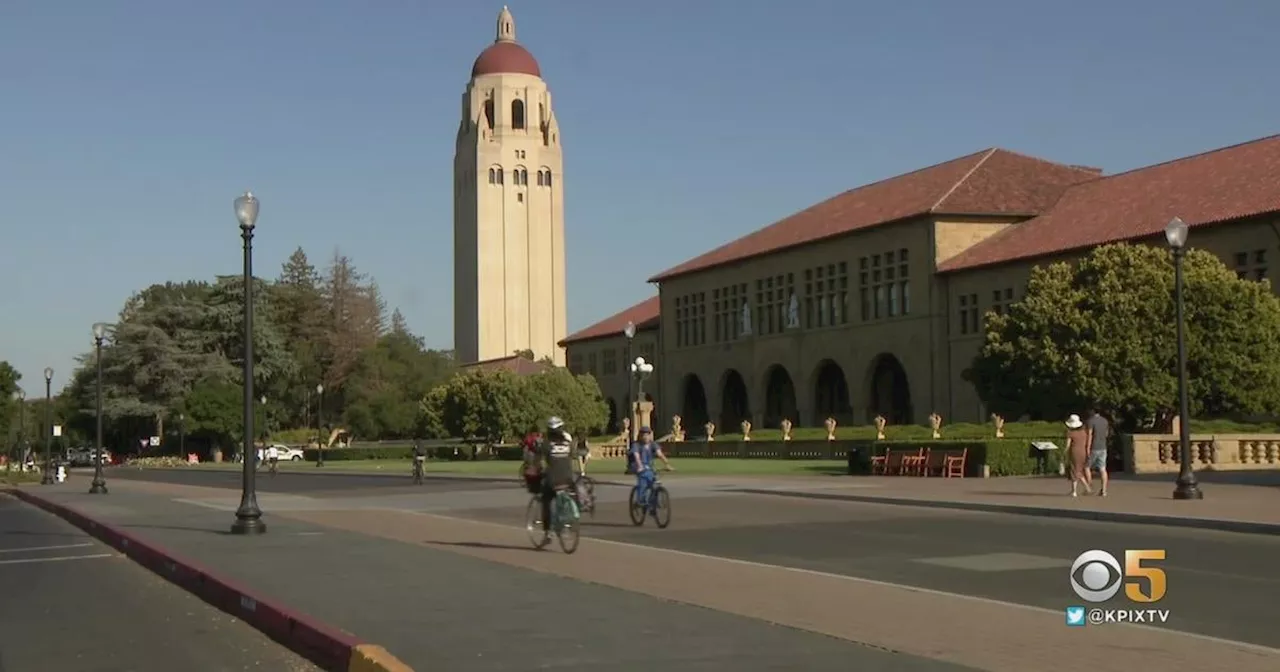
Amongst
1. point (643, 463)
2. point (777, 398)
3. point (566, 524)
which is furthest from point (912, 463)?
point (777, 398)

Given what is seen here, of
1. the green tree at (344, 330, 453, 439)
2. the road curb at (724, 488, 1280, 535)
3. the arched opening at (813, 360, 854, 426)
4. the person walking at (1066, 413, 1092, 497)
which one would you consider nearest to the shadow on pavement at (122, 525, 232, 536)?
the road curb at (724, 488, 1280, 535)

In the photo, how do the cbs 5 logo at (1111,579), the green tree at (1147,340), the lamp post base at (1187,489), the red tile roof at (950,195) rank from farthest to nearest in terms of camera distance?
the red tile roof at (950,195), the green tree at (1147,340), the lamp post base at (1187,489), the cbs 5 logo at (1111,579)

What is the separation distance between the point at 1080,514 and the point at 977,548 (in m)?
5.85

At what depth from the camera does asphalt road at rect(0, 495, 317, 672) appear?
11.4 metres

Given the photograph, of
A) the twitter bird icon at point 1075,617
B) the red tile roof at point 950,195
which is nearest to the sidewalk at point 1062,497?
the twitter bird icon at point 1075,617

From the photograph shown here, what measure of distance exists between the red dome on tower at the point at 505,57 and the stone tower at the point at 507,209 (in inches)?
3.8

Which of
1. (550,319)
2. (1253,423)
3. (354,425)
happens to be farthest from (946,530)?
(550,319)

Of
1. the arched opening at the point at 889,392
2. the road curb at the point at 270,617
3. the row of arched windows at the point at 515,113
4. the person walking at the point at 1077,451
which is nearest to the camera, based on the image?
the road curb at the point at 270,617

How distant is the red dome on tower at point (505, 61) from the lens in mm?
150125

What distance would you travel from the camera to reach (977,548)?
19172 millimetres

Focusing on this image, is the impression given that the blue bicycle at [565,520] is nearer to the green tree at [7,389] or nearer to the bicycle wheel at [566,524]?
the bicycle wheel at [566,524]

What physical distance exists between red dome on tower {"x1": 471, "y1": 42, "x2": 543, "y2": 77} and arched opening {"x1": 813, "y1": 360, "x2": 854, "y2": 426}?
6900 centimetres

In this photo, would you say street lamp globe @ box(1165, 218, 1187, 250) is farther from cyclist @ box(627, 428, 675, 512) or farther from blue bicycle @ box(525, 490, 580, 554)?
blue bicycle @ box(525, 490, 580, 554)

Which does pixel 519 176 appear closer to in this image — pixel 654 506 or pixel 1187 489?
pixel 1187 489
